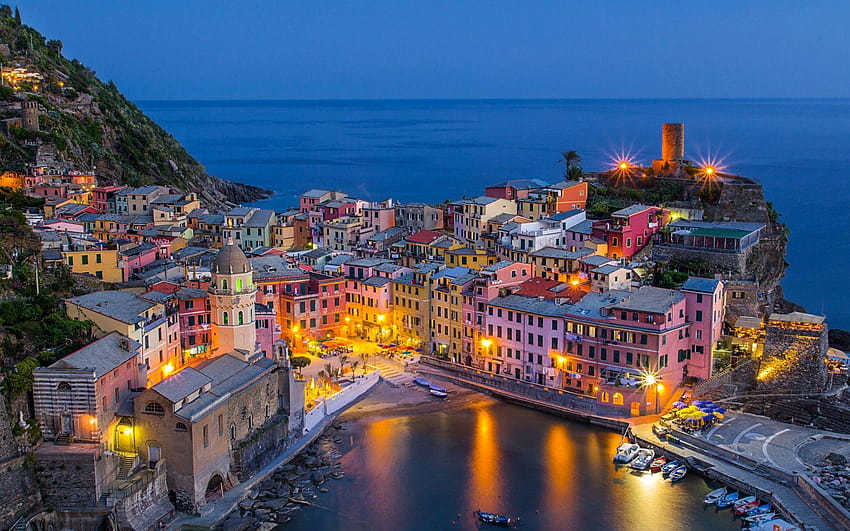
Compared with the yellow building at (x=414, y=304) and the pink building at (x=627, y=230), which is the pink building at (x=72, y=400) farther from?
the pink building at (x=627, y=230)

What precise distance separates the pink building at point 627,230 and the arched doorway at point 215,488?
94.1 feet

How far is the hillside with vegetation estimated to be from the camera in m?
75.1

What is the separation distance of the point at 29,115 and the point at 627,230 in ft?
168

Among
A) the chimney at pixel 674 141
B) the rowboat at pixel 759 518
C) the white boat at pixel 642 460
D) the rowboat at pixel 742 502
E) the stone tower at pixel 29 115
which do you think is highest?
the stone tower at pixel 29 115

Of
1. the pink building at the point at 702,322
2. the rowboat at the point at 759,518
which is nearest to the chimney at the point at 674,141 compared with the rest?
the pink building at the point at 702,322

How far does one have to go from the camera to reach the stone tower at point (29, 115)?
7419 cm

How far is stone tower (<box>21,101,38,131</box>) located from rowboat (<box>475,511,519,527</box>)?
58.1 m

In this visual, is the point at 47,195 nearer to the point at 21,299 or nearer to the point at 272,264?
the point at 272,264

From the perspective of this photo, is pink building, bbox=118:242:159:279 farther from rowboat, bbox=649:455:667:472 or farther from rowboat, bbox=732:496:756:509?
rowboat, bbox=732:496:756:509

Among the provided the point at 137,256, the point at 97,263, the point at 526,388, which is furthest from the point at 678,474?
the point at 137,256

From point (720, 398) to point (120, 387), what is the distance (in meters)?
27.0

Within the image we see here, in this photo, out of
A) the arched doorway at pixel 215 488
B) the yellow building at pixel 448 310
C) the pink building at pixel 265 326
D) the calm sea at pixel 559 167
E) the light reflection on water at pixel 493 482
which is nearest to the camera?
the light reflection on water at pixel 493 482

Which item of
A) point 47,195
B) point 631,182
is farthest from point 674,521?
point 47,195

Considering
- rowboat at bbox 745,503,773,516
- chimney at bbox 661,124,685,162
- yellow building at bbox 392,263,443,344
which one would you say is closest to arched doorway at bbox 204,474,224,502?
yellow building at bbox 392,263,443,344
